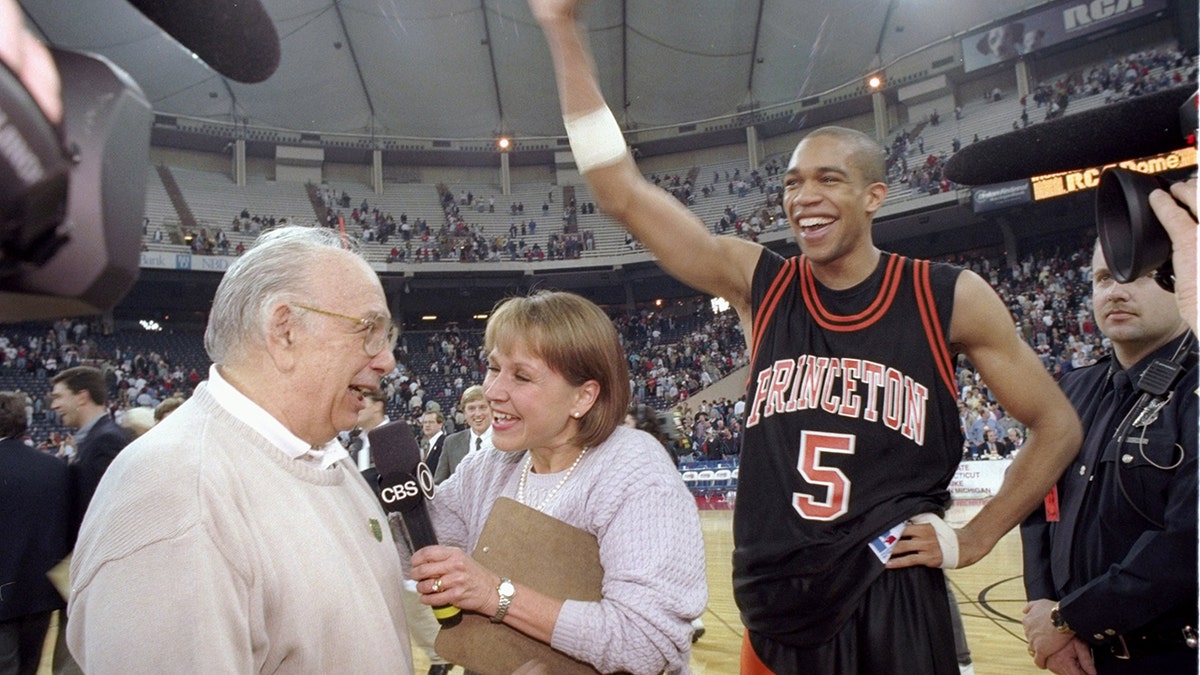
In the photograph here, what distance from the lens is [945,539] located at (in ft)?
5.74

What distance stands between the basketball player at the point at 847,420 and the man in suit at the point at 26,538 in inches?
136

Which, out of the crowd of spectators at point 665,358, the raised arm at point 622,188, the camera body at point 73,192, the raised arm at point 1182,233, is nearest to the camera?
the camera body at point 73,192

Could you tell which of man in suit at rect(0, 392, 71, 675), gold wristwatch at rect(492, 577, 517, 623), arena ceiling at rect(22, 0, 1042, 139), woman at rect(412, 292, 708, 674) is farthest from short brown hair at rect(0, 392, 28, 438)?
arena ceiling at rect(22, 0, 1042, 139)

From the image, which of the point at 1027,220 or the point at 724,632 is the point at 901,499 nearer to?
the point at 724,632

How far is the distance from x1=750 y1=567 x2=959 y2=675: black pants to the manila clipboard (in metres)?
0.58

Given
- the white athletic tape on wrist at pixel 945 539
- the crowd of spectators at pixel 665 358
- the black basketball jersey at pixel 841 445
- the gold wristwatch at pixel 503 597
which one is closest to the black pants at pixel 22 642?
the gold wristwatch at pixel 503 597

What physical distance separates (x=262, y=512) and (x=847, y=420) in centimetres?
127

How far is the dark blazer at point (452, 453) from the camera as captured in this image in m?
5.70

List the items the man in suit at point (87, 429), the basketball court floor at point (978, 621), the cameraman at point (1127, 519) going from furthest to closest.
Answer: the basketball court floor at point (978, 621), the man in suit at point (87, 429), the cameraman at point (1127, 519)

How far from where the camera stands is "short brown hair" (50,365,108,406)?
4.48m

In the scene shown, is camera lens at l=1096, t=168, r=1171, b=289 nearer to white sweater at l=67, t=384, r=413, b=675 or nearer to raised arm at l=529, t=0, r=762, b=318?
raised arm at l=529, t=0, r=762, b=318

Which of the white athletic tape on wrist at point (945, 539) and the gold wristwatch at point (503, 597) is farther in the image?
the white athletic tape on wrist at point (945, 539)

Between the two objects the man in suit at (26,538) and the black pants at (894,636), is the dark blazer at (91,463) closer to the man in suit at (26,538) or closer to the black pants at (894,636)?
the man in suit at (26,538)

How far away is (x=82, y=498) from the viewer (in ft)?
13.0
